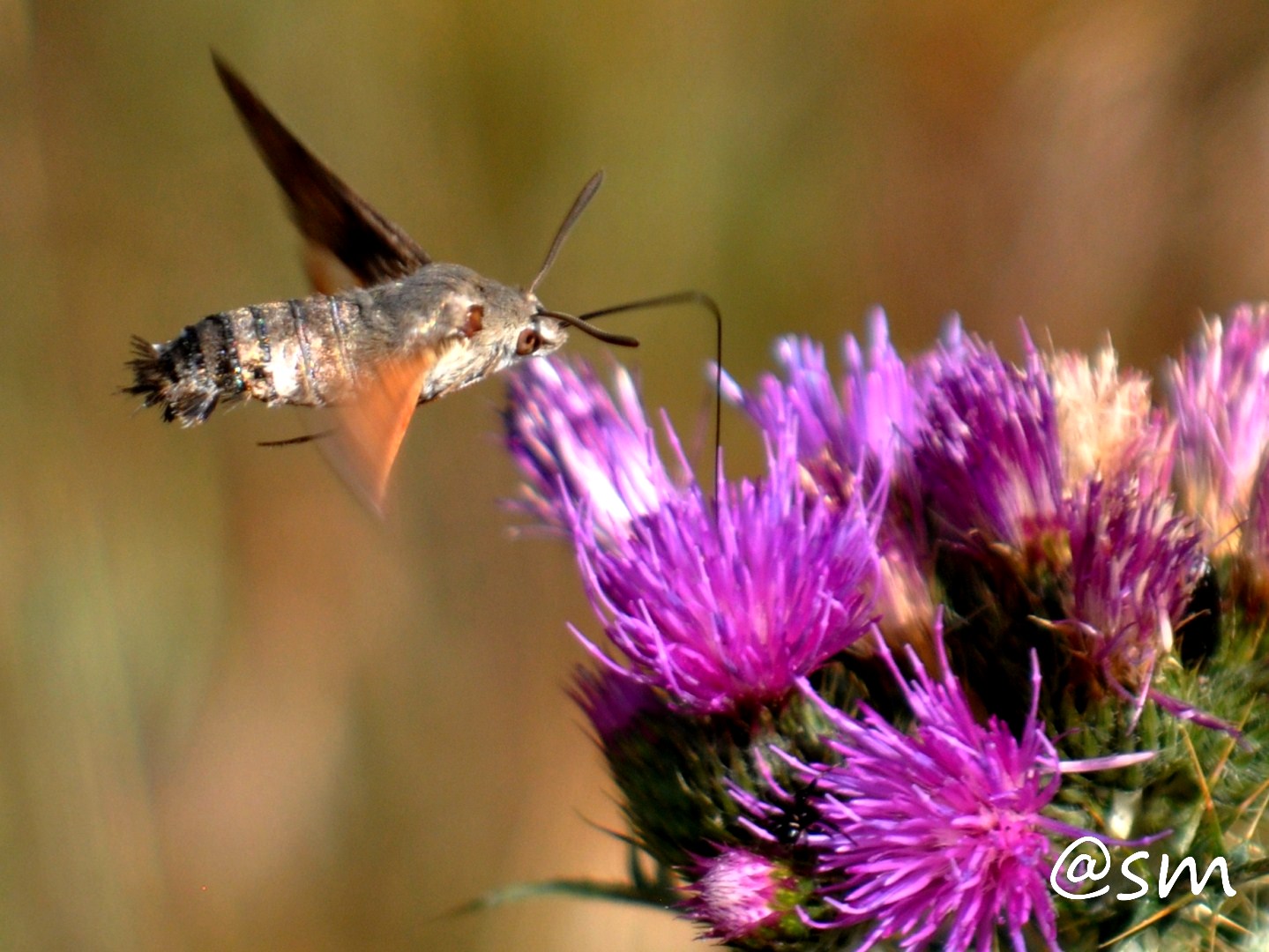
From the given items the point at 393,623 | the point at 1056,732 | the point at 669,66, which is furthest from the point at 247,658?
the point at 1056,732

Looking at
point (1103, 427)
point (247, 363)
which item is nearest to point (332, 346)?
point (247, 363)

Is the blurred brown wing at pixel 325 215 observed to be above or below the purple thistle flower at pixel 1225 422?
above

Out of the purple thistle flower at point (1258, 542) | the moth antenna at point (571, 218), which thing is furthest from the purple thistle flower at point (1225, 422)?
the moth antenna at point (571, 218)

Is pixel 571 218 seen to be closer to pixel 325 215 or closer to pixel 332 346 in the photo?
pixel 325 215

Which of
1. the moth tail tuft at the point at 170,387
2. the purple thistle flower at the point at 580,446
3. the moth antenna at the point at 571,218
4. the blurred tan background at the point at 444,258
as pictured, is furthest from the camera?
the blurred tan background at the point at 444,258

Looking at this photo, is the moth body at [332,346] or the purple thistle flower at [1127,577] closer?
the purple thistle flower at [1127,577]

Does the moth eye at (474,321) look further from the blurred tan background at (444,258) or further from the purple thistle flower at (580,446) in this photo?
the blurred tan background at (444,258)
